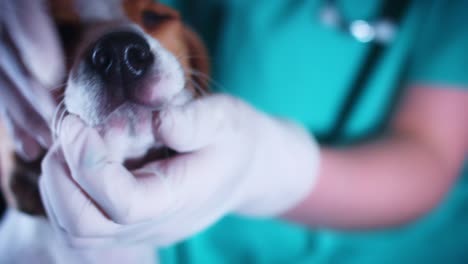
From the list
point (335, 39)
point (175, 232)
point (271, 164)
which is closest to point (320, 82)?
point (335, 39)

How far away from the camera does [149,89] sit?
0.27 metres

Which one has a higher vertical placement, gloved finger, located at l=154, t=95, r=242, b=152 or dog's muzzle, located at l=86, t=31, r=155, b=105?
dog's muzzle, located at l=86, t=31, r=155, b=105

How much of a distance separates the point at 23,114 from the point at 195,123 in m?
0.14

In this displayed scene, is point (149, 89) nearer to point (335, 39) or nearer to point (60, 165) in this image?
point (60, 165)

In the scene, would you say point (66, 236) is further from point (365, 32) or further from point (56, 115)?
point (365, 32)

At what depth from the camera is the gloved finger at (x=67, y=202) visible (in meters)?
0.27

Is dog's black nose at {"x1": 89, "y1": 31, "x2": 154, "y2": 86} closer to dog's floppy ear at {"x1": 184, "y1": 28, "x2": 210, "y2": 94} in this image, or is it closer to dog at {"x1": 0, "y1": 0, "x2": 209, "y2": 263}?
dog at {"x1": 0, "y1": 0, "x2": 209, "y2": 263}

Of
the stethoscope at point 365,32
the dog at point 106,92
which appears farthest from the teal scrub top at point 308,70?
the dog at point 106,92

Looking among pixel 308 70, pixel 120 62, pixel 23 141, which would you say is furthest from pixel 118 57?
pixel 308 70

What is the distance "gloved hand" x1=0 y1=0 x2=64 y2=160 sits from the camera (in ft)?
0.79

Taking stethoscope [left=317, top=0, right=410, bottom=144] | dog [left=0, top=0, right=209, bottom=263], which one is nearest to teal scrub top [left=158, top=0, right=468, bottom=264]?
stethoscope [left=317, top=0, right=410, bottom=144]

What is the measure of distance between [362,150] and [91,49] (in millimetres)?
519

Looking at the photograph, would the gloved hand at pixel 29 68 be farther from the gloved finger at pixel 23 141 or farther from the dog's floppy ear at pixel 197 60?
the dog's floppy ear at pixel 197 60

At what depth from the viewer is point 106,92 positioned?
0.83 ft
